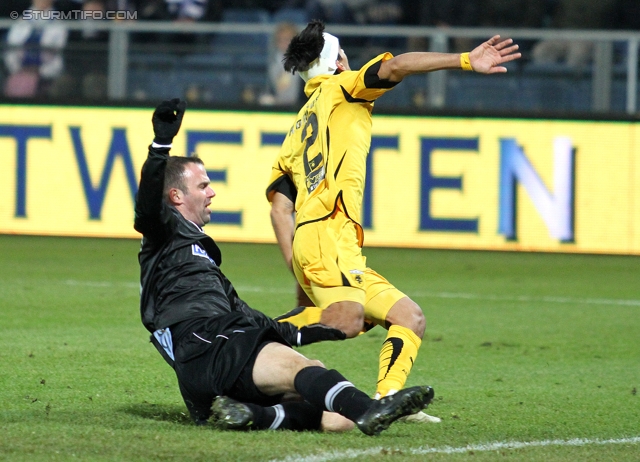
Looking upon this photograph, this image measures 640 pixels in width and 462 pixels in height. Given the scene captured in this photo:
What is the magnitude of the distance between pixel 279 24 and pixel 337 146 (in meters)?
8.64

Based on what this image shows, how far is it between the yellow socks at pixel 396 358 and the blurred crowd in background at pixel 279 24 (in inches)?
341

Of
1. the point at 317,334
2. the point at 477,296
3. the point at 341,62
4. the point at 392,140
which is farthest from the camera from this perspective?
the point at 392,140

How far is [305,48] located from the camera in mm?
5973

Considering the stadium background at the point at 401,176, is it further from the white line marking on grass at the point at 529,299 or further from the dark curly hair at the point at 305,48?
the dark curly hair at the point at 305,48

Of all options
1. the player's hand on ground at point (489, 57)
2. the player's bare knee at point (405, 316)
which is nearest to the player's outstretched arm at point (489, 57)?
the player's hand on ground at point (489, 57)

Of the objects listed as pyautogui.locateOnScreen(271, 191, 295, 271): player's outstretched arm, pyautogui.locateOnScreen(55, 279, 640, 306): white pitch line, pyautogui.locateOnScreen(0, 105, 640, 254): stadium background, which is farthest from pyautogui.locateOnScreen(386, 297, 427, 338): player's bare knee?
pyautogui.locateOnScreen(0, 105, 640, 254): stadium background

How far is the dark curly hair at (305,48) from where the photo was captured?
5949 mm

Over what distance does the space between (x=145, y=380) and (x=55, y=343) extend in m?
1.35

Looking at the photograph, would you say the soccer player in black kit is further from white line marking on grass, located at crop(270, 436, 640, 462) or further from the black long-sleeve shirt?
white line marking on grass, located at crop(270, 436, 640, 462)

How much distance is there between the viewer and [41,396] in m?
5.64

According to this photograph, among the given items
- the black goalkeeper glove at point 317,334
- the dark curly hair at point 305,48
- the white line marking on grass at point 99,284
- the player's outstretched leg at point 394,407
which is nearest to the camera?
the player's outstretched leg at point 394,407

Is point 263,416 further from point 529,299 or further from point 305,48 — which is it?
point 529,299

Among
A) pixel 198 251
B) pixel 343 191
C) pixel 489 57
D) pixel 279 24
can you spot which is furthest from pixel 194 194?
pixel 279 24

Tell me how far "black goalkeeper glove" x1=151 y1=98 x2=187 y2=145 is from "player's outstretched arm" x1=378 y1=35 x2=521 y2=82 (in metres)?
1.20
